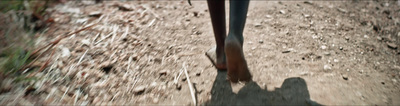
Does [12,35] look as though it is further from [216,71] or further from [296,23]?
[296,23]

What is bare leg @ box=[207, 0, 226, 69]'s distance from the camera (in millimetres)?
1407

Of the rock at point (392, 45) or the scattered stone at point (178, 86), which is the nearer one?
the scattered stone at point (178, 86)

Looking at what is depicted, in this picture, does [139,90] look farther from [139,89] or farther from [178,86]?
[178,86]

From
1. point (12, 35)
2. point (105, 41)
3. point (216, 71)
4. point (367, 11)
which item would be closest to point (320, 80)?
point (216, 71)

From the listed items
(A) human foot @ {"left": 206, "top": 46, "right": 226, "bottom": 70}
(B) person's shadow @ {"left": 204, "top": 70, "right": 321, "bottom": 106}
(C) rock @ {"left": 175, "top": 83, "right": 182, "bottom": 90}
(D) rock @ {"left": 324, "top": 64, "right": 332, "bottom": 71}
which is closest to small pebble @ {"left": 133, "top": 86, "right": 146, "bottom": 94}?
(C) rock @ {"left": 175, "top": 83, "right": 182, "bottom": 90}

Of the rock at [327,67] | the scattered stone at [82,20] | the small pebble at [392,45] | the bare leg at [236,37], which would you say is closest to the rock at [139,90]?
the bare leg at [236,37]

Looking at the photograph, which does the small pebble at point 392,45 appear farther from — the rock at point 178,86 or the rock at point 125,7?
the rock at point 125,7

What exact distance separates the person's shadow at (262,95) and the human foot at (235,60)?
183mm

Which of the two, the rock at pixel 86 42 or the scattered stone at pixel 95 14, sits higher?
the scattered stone at pixel 95 14

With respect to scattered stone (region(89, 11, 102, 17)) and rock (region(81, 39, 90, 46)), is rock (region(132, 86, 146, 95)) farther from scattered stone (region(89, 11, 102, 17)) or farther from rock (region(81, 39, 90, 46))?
scattered stone (region(89, 11, 102, 17))

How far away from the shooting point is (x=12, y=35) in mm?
2045

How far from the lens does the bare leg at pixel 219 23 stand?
1.41m

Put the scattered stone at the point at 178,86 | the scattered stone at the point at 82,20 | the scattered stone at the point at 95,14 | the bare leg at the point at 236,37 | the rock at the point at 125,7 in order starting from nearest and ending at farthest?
the bare leg at the point at 236,37 → the scattered stone at the point at 178,86 → the scattered stone at the point at 82,20 → the scattered stone at the point at 95,14 → the rock at the point at 125,7

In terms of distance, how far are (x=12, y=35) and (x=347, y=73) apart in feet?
9.85
